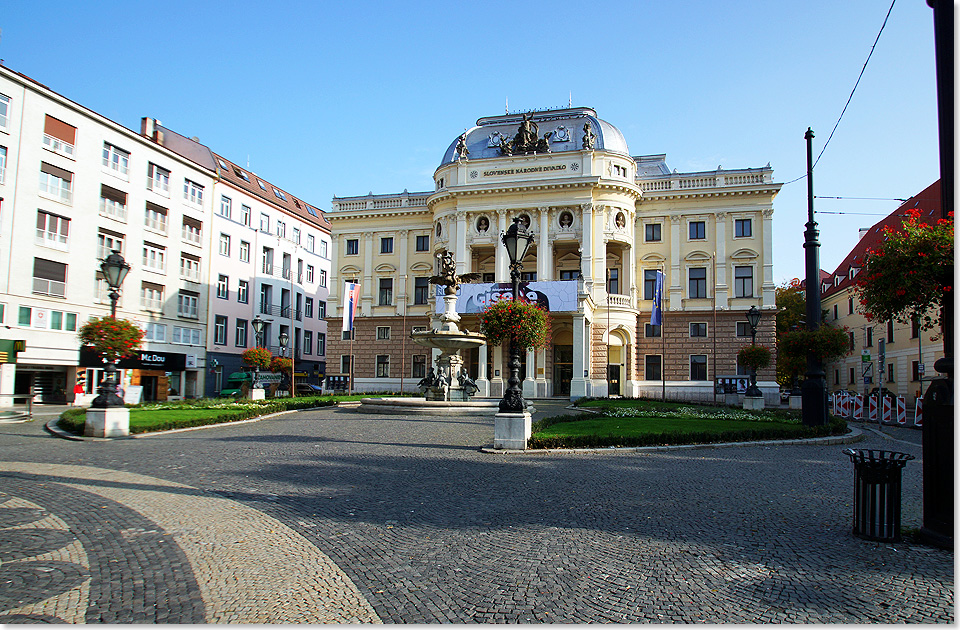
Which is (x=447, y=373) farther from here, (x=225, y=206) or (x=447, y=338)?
(x=225, y=206)

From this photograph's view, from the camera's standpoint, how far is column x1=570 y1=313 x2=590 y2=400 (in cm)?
4066

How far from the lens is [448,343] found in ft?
84.0

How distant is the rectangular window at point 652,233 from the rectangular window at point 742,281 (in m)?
6.04

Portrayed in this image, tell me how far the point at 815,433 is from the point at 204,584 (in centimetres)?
1513

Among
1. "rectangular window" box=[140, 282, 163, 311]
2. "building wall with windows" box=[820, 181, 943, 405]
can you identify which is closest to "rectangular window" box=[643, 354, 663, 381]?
"building wall with windows" box=[820, 181, 943, 405]

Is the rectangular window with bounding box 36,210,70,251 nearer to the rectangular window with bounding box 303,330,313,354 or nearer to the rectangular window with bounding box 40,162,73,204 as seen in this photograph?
the rectangular window with bounding box 40,162,73,204

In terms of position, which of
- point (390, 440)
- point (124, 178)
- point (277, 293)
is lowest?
point (390, 440)

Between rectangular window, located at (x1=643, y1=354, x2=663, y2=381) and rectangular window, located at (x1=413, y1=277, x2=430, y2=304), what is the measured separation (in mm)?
17576

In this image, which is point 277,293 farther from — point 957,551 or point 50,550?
point 957,551

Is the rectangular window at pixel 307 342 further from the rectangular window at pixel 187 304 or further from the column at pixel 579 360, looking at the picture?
the column at pixel 579 360

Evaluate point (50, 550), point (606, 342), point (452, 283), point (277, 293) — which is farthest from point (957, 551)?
point (277, 293)

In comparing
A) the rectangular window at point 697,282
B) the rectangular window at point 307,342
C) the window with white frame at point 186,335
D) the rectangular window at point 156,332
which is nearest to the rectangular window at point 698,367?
the rectangular window at point 697,282

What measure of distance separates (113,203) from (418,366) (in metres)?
23.5

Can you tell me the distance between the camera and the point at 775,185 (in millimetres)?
44906
